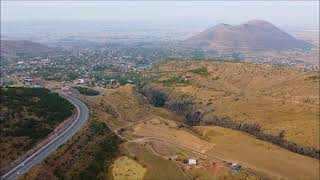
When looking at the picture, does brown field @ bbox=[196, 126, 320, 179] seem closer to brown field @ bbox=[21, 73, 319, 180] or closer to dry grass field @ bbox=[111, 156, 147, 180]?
brown field @ bbox=[21, 73, 319, 180]

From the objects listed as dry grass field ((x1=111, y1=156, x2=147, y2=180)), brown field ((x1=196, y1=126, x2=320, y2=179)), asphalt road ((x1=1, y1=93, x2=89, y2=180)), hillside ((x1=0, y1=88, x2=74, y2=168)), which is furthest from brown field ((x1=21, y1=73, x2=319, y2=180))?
hillside ((x1=0, y1=88, x2=74, y2=168))

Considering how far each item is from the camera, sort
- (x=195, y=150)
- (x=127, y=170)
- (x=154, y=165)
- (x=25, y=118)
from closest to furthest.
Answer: (x=127, y=170)
(x=154, y=165)
(x=25, y=118)
(x=195, y=150)

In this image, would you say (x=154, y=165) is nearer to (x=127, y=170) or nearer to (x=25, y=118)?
(x=127, y=170)

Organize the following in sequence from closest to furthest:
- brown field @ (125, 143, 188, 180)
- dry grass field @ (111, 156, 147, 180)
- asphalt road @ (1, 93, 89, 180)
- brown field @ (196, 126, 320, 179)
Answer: asphalt road @ (1, 93, 89, 180), dry grass field @ (111, 156, 147, 180), brown field @ (125, 143, 188, 180), brown field @ (196, 126, 320, 179)

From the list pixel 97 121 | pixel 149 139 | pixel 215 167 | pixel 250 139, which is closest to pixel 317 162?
pixel 250 139

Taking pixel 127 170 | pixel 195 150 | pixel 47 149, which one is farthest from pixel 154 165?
pixel 47 149

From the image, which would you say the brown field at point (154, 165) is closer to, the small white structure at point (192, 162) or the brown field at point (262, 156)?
the small white structure at point (192, 162)

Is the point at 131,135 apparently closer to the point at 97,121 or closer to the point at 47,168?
the point at 97,121

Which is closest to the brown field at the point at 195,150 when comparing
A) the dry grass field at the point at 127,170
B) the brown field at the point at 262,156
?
the brown field at the point at 262,156
